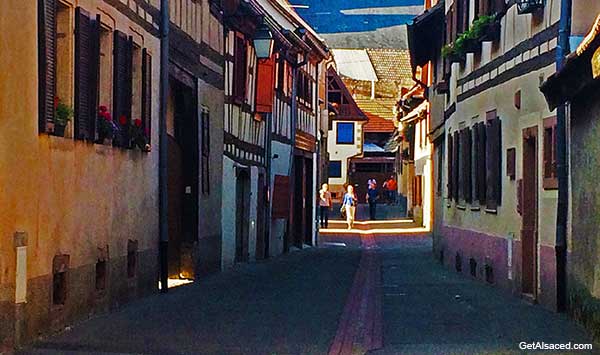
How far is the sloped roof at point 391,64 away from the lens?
92375 mm

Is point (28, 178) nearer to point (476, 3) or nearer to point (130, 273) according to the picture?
point (130, 273)

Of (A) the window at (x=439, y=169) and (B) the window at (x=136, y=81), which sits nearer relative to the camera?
(B) the window at (x=136, y=81)

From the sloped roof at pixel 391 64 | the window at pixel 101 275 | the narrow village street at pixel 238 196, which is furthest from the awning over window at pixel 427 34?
the sloped roof at pixel 391 64

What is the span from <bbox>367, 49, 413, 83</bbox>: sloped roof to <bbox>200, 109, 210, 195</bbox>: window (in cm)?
7115

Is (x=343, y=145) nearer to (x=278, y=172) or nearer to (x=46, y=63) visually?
(x=278, y=172)

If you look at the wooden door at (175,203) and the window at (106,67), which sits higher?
the window at (106,67)

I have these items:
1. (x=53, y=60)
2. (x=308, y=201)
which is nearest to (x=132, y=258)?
(x=53, y=60)

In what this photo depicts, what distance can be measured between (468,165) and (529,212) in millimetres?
6087

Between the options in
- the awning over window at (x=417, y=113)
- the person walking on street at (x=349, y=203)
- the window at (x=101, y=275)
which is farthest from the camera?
the person walking on street at (x=349, y=203)

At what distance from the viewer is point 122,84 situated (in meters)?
14.9

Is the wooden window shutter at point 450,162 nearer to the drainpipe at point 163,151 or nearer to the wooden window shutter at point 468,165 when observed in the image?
the wooden window shutter at point 468,165

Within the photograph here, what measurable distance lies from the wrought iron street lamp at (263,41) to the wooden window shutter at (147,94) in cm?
931

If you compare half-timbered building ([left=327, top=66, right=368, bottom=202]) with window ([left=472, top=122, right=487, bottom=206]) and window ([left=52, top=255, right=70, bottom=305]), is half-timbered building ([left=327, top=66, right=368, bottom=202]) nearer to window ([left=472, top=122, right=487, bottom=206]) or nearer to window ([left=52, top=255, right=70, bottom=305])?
window ([left=472, top=122, right=487, bottom=206])

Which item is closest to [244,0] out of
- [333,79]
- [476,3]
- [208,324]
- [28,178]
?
[476,3]
